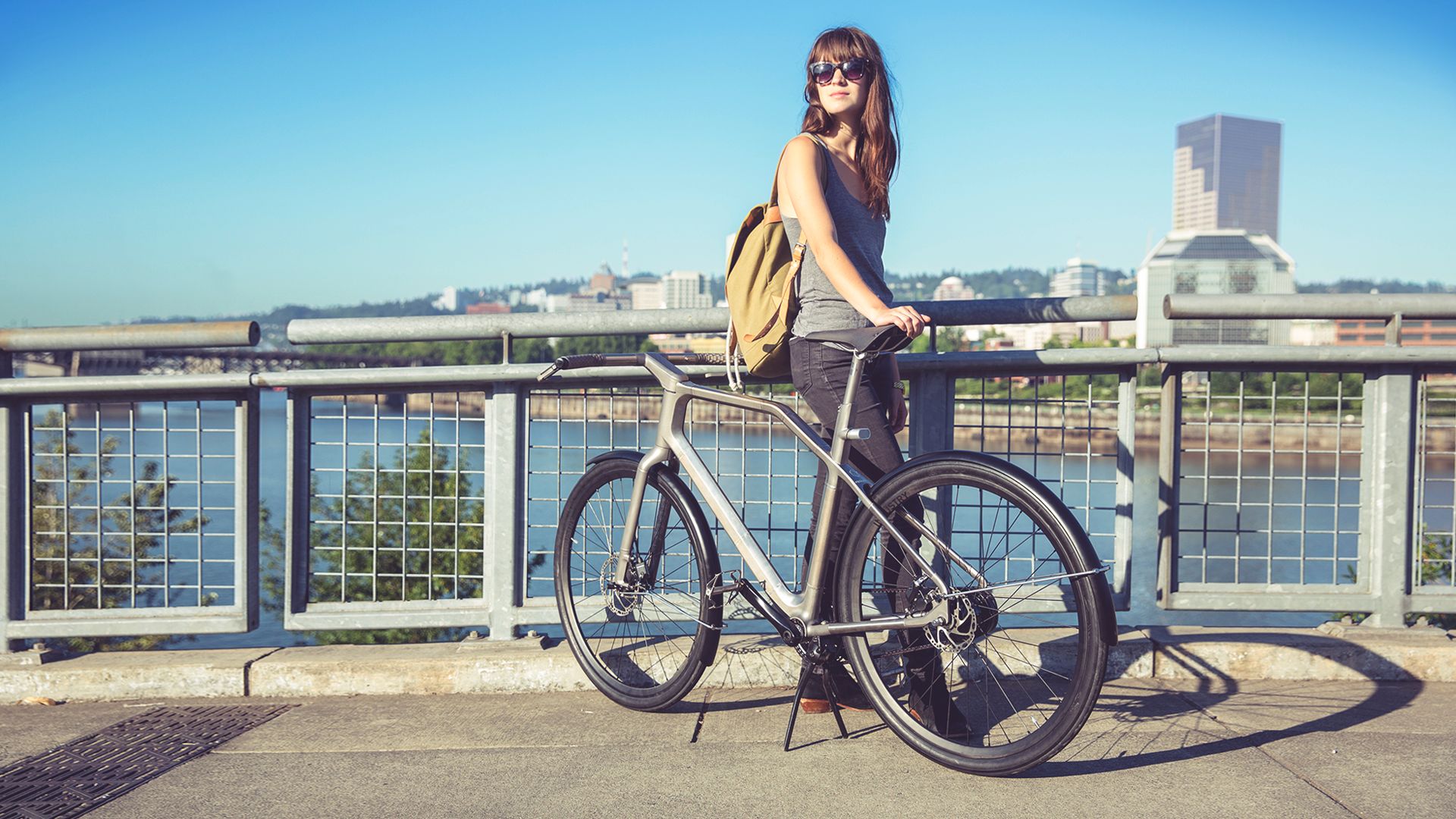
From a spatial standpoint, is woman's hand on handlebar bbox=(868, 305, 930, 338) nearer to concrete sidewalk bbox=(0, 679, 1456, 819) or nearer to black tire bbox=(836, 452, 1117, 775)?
black tire bbox=(836, 452, 1117, 775)

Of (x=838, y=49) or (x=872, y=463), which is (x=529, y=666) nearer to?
(x=872, y=463)

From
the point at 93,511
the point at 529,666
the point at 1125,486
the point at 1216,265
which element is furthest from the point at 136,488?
the point at 1216,265

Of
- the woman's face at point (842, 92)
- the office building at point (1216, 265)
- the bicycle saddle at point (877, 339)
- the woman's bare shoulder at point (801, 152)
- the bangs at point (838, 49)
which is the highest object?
the office building at point (1216, 265)

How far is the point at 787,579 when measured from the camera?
3.55 metres

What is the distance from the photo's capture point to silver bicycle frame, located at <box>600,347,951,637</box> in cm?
288

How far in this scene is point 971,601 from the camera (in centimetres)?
278

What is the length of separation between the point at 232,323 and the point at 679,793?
2.26 m

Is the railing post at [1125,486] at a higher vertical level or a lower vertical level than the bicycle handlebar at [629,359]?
lower

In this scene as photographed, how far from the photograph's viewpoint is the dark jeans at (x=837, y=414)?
3020 millimetres

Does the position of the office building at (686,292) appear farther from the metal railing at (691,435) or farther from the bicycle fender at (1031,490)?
the bicycle fender at (1031,490)

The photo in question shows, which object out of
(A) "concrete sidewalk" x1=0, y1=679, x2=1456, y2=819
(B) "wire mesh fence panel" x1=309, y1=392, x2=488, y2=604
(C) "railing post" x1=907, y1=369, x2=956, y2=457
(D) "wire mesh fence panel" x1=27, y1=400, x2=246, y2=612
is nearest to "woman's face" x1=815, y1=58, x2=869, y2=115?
(C) "railing post" x1=907, y1=369, x2=956, y2=457

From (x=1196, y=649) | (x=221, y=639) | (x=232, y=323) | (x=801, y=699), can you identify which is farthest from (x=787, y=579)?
(x=221, y=639)

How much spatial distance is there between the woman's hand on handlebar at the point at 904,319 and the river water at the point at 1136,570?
1.09 metres

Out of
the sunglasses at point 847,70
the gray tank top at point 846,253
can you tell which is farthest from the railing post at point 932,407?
the sunglasses at point 847,70
